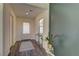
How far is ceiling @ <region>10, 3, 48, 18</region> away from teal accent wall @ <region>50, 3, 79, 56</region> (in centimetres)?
14

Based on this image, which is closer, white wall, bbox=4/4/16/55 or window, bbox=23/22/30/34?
white wall, bbox=4/4/16/55

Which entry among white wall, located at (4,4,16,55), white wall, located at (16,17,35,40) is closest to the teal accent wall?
white wall, located at (16,17,35,40)

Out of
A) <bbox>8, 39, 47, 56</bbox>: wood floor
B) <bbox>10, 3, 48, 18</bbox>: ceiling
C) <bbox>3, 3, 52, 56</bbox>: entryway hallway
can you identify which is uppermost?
<bbox>10, 3, 48, 18</bbox>: ceiling

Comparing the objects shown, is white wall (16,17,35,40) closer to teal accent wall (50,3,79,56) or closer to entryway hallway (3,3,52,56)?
entryway hallway (3,3,52,56)

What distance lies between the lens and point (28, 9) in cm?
221

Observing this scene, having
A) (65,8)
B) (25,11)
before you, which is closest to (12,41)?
(25,11)

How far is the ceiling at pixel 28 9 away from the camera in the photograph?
2.19 m

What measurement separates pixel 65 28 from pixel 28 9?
50cm

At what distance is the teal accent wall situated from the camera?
2164 millimetres

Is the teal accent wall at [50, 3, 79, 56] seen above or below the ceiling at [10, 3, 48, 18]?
below

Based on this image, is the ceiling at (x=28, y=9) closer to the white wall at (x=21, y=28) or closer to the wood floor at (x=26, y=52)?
the white wall at (x=21, y=28)

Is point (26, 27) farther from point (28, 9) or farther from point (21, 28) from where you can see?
point (28, 9)

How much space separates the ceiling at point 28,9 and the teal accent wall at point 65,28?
135 millimetres

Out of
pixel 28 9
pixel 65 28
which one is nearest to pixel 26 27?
pixel 28 9
